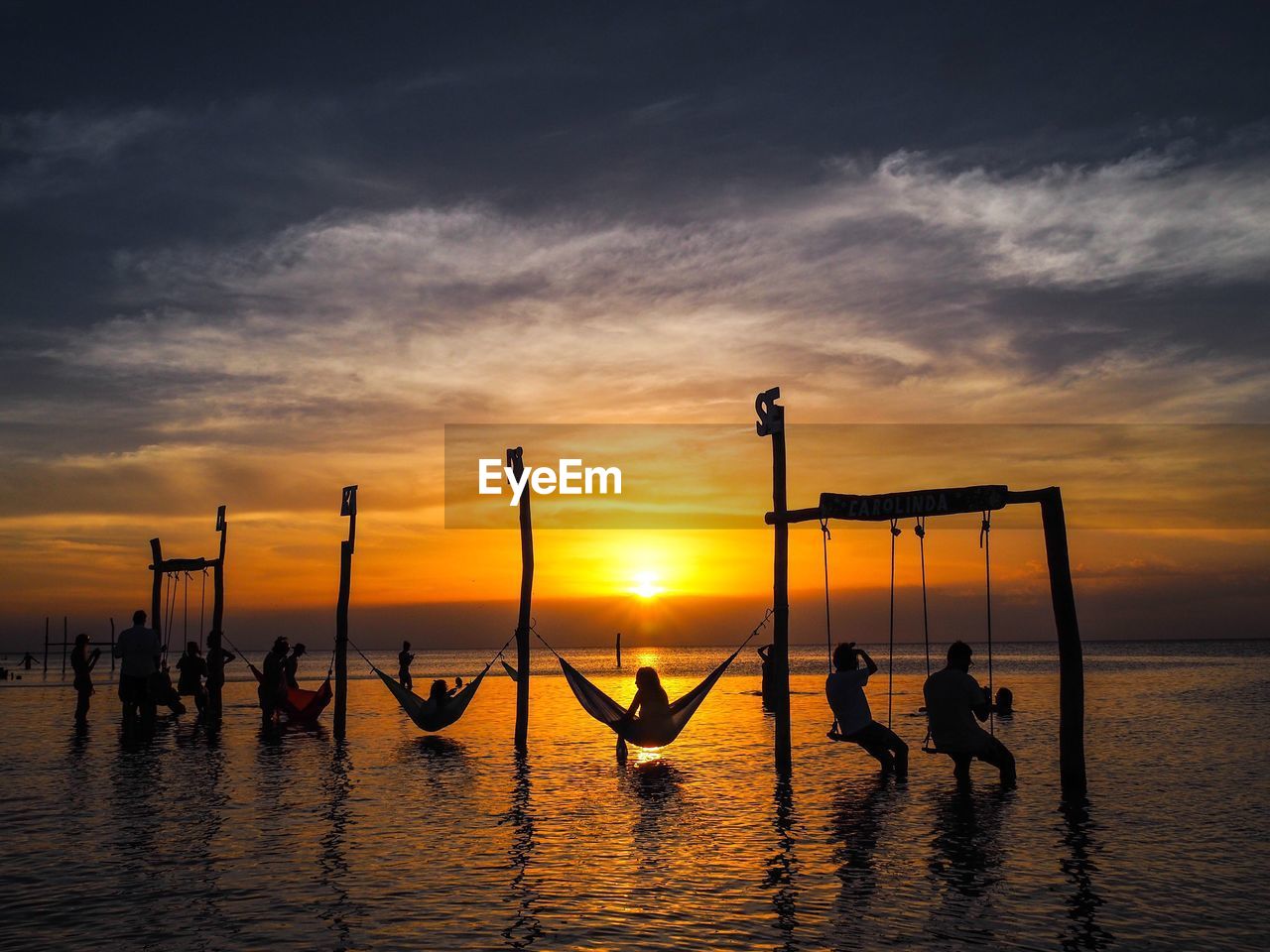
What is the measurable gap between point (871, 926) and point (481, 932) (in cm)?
281

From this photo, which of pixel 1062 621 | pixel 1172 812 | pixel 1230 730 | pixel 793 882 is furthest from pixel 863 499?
pixel 1230 730

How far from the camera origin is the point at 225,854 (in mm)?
10000

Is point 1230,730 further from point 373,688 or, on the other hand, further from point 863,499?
point 373,688

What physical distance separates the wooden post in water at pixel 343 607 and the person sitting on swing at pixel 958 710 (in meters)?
12.7

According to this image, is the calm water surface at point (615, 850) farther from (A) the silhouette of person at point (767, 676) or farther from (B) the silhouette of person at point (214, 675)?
(A) the silhouette of person at point (767, 676)

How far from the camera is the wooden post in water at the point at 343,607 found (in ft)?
69.8

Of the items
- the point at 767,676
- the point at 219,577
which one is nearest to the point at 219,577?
the point at 219,577

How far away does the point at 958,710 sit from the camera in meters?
12.5

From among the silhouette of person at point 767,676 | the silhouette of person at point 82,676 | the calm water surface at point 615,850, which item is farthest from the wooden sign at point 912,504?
the silhouette of person at point 82,676

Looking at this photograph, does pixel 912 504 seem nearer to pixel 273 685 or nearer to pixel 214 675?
pixel 273 685

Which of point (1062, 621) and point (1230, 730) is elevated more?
point (1062, 621)

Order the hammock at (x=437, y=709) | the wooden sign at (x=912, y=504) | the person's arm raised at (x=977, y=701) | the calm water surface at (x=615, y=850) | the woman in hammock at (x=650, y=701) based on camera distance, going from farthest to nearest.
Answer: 1. the hammock at (x=437, y=709)
2. the woman in hammock at (x=650, y=701)
3. the wooden sign at (x=912, y=504)
4. the person's arm raised at (x=977, y=701)
5. the calm water surface at (x=615, y=850)

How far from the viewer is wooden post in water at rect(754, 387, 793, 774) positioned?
48.7ft

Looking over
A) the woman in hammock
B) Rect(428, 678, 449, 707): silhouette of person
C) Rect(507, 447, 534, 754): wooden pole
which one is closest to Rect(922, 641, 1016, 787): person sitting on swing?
the woman in hammock
